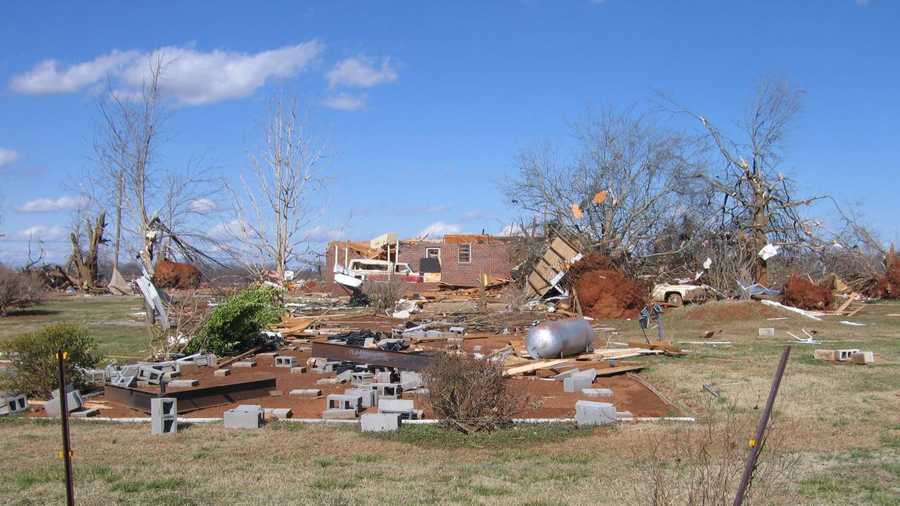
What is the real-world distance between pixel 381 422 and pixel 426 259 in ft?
117

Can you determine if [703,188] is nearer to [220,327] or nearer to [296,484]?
[220,327]

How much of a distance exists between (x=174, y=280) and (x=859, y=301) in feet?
106

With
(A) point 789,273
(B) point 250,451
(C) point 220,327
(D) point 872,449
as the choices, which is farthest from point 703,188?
(B) point 250,451

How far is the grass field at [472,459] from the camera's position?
6.46 metres

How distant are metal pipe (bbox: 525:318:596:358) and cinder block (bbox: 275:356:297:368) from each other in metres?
4.70

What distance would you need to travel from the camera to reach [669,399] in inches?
456

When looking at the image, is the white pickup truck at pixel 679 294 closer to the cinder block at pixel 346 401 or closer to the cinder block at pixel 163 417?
the cinder block at pixel 346 401

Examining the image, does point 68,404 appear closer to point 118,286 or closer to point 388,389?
point 388,389

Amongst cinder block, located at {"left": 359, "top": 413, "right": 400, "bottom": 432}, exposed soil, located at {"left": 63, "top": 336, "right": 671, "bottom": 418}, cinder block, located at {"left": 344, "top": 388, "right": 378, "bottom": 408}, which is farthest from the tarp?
cinder block, located at {"left": 359, "top": 413, "right": 400, "bottom": 432}

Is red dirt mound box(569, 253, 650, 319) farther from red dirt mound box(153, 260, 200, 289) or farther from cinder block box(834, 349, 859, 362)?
red dirt mound box(153, 260, 200, 289)

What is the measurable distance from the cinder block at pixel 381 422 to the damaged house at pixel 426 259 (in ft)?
92.6

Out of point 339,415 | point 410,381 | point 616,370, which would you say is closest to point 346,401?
point 339,415

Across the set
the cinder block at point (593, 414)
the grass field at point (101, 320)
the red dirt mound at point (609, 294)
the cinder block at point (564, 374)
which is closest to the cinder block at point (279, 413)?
the cinder block at point (593, 414)

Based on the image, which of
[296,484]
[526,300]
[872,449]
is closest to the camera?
[296,484]
